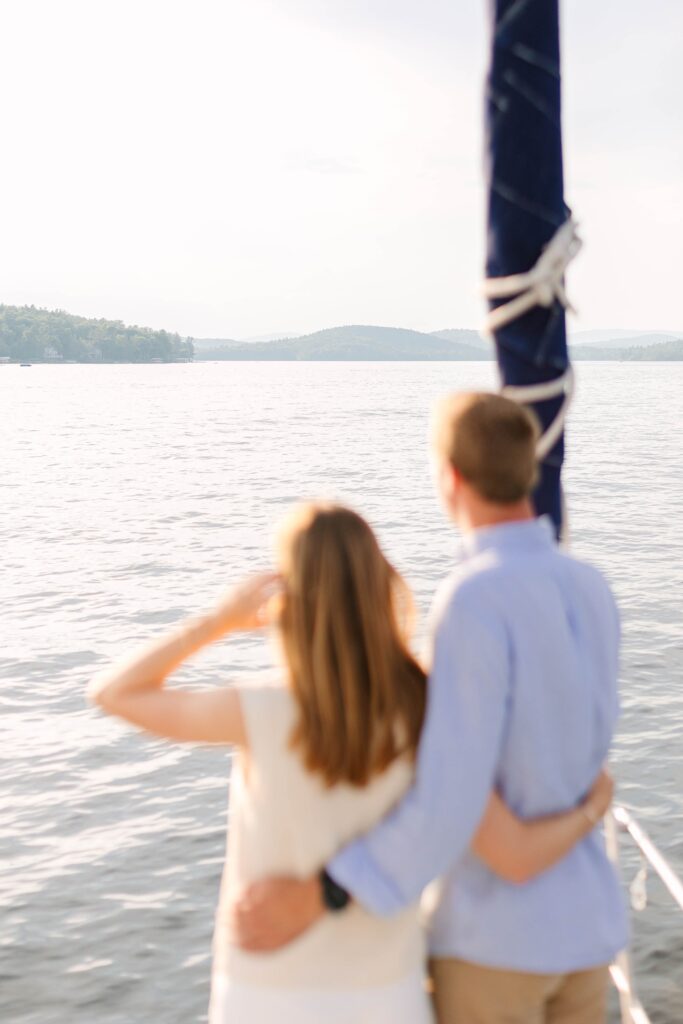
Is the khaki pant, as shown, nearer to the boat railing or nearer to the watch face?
the watch face

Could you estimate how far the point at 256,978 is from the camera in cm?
243

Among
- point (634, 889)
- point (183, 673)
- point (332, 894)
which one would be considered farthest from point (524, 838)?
point (183, 673)

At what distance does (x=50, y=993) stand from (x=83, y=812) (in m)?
2.94

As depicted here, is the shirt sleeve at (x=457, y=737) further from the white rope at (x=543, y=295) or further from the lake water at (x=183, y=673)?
the lake water at (x=183, y=673)

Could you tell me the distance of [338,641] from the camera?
2.28 m

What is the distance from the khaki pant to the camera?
2.47m

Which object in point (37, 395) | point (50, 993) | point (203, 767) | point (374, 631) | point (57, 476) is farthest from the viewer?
point (37, 395)

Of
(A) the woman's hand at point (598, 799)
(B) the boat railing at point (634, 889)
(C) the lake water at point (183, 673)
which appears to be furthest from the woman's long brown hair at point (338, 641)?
(C) the lake water at point (183, 673)

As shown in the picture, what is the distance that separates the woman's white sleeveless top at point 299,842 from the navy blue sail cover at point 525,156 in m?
0.97

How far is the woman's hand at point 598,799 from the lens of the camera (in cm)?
243

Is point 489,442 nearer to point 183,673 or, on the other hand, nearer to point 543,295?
point 543,295

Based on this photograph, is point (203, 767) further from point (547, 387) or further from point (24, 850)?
point (547, 387)

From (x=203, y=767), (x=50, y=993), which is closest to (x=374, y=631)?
(x=50, y=993)

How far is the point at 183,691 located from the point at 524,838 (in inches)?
28.5
